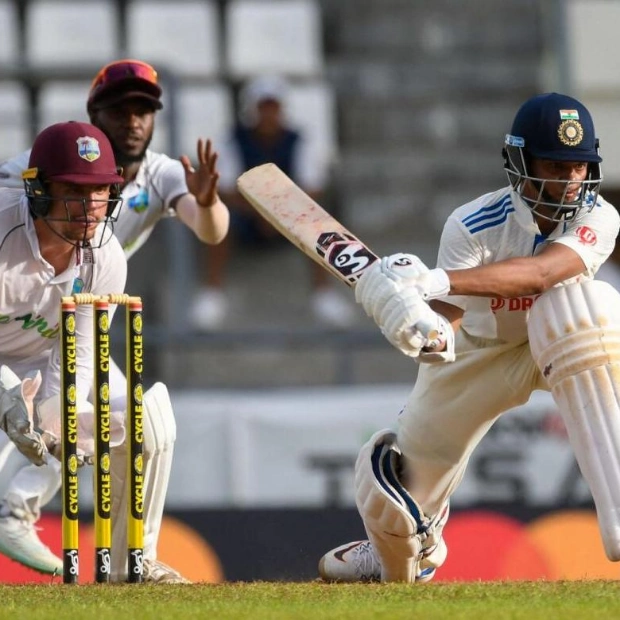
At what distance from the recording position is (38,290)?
13.7ft

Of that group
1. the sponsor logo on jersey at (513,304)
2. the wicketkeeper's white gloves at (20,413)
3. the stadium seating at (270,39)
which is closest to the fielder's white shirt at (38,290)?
the wicketkeeper's white gloves at (20,413)

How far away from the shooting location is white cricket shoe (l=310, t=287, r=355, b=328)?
8.12 m

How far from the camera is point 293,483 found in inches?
265

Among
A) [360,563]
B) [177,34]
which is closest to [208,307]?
[177,34]

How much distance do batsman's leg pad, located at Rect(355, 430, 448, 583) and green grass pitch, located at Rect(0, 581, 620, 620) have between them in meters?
0.35

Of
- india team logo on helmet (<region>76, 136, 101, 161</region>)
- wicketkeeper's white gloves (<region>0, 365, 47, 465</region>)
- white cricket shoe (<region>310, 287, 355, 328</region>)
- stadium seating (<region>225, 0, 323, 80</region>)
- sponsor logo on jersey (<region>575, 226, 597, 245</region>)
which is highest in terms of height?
stadium seating (<region>225, 0, 323, 80</region>)

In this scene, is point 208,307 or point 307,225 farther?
point 208,307

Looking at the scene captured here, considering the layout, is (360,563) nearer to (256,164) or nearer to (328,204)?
(256,164)

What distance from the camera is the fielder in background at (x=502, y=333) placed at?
387 centimetres

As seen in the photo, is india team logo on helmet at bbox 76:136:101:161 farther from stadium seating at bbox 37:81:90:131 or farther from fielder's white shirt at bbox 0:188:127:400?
stadium seating at bbox 37:81:90:131

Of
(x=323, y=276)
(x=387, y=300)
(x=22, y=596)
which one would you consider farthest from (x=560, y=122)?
(x=323, y=276)

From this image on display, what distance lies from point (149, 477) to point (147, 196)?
120 cm

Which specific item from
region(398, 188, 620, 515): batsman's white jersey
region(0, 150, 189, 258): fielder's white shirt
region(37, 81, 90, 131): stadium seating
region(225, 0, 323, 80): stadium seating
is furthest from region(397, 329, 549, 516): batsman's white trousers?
region(225, 0, 323, 80): stadium seating

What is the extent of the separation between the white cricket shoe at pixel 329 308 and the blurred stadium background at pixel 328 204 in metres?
0.09
